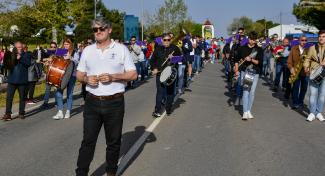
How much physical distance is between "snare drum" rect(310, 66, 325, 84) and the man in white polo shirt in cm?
586

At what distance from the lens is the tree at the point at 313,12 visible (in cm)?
6919

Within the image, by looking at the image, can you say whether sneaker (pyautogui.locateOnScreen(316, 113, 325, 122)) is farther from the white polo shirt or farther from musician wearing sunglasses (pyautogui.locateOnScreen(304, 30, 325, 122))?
the white polo shirt

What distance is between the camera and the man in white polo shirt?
5559 mm

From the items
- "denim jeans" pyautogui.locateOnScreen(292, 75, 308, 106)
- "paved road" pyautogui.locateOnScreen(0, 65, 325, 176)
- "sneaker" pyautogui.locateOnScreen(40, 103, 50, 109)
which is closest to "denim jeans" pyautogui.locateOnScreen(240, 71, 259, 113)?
"paved road" pyautogui.locateOnScreen(0, 65, 325, 176)

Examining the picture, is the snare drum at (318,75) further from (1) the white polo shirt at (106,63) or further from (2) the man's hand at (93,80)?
(2) the man's hand at (93,80)

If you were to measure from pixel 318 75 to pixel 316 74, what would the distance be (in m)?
0.05

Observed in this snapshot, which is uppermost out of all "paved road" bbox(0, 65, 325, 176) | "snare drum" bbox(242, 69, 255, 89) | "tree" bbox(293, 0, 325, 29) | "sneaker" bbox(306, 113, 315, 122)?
"tree" bbox(293, 0, 325, 29)

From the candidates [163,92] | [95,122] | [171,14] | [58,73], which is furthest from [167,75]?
[171,14]

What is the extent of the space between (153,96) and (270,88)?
16.1 feet

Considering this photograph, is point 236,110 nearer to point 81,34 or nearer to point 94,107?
point 94,107

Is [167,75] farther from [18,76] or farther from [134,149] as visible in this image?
[134,149]

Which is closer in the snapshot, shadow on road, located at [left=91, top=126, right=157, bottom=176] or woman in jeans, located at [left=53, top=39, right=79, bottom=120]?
shadow on road, located at [left=91, top=126, right=157, bottom=176]

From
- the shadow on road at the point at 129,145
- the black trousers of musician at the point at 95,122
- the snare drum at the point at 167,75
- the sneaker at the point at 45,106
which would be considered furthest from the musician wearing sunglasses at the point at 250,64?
the black trousers of musician at the point at 95,122

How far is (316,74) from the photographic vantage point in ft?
34.5
